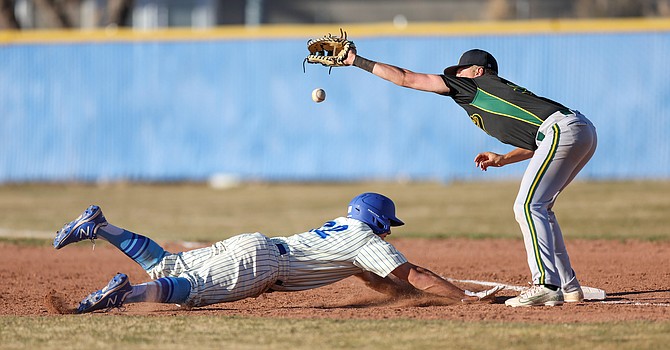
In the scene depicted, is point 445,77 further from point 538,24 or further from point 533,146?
point 538,24

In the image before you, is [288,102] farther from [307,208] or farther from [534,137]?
[534,137]

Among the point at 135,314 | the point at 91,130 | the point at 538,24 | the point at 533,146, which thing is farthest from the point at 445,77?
the point at 91,130

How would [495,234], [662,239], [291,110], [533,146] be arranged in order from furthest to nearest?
[291,110] < [495,234] < [662,239] < [533,146]

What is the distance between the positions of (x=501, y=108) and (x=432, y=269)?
2.72 m

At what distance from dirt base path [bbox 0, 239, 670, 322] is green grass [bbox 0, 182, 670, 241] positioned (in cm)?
125

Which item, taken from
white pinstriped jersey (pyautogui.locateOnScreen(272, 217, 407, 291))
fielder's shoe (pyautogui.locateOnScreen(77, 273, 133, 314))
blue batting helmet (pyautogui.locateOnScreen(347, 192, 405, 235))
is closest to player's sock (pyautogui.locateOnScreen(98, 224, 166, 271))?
fielder's shoe (pyautogui.locateOnScreen(77, 273, 133, 314))

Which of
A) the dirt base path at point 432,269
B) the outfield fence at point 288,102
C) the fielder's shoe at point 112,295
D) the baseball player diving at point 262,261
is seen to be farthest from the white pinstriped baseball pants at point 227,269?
the outfield fence at point 288,102

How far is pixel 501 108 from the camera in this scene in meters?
6.10

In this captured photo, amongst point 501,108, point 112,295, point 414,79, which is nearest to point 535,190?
point 501,108

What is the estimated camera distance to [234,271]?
5895mm

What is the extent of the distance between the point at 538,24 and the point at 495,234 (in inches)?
302

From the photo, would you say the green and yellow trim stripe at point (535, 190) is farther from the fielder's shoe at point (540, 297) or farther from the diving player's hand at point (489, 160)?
the diving player's hand at point (489, 160)

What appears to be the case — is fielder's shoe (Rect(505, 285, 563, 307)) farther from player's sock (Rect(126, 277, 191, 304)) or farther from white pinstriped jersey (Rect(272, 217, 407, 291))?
player's sock (Rect(126, 277, 191, 304))

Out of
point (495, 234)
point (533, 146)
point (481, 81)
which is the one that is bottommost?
point (495, 234)
